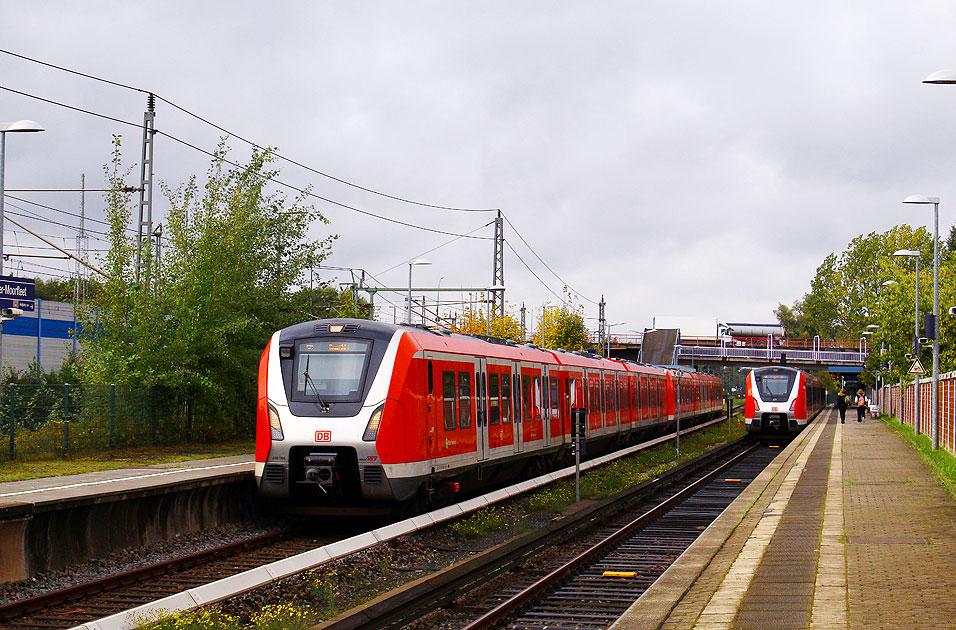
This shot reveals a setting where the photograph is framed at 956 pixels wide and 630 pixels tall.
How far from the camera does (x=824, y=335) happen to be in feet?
380

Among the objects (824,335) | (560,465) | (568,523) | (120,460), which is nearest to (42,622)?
(568,523)

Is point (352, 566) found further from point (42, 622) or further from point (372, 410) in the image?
point (42, 622)

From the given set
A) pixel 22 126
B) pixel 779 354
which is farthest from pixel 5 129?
pixel 779 354

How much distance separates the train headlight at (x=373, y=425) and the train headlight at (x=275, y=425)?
1205mm

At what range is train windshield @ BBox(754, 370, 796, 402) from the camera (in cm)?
4022

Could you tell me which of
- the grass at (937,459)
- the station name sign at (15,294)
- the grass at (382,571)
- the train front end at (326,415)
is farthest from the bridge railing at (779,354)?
the train front end at (326,415)

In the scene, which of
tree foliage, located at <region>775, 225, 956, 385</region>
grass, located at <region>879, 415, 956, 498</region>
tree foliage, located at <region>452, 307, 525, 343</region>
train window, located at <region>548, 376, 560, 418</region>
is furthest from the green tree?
train window, located at <region>548, 376, 560, 418</region>

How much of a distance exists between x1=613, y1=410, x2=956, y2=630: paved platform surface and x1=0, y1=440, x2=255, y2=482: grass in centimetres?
1114

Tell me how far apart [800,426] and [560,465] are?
63.3ft

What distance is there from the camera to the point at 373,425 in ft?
45.2

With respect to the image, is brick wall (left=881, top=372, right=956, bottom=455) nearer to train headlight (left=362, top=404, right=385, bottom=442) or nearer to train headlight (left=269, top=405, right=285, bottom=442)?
train headlight (left=362, top=404, right=385, bottom=442)

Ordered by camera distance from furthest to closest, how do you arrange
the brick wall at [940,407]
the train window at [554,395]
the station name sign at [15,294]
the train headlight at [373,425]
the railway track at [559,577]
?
the brick wall at [940,407]
the train window at [554,395]
the station name sign at [15,294]
the train headlight at [373,425]
the railway track at [559,577]

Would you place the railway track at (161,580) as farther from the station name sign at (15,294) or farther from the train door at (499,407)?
the station name sign at (15,294)

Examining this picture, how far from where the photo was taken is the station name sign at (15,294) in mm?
18125
